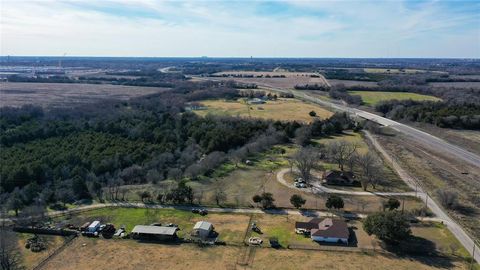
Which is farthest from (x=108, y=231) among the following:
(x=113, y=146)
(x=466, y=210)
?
(x=466, y=210)

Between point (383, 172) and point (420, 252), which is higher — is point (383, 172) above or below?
above

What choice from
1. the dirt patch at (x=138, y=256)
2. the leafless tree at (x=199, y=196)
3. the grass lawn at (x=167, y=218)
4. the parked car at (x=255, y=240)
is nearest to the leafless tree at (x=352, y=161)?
the grass lawn at (x=167, y=218)

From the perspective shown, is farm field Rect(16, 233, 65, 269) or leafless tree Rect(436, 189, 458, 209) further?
leafless tree Rect(436, 189, 458, 209)

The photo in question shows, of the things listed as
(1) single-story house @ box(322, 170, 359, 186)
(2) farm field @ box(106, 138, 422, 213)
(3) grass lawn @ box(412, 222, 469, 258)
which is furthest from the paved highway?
(3) grass lawn @ box(412, 222, 469, 258)

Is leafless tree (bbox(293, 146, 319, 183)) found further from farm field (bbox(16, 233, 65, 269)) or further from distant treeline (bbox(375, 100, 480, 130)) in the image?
distant treeline (bbox(375, 100, 480, 130))

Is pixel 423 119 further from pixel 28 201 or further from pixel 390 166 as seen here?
pixel 28 201

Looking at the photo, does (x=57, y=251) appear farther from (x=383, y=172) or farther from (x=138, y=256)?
(x=383, y=172)

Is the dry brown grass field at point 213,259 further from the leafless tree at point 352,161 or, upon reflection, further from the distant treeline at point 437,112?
the distant treeline at point 437,112
